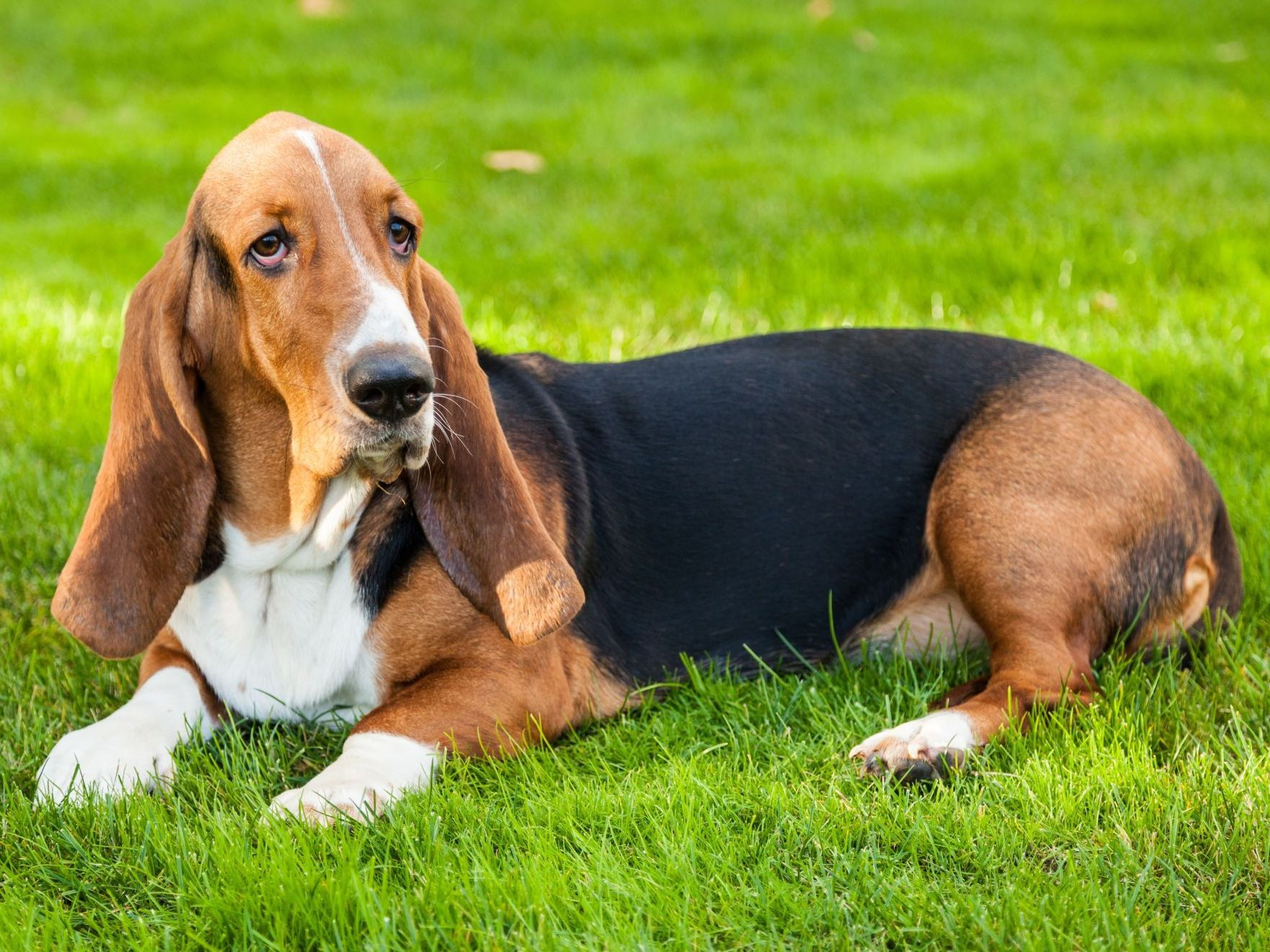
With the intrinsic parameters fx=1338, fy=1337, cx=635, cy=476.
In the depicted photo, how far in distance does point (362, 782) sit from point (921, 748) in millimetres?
1290

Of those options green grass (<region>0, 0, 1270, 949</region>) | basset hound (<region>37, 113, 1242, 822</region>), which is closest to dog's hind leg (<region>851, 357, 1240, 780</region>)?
basset hound (<region>37, 113, 1242, 822</region>)

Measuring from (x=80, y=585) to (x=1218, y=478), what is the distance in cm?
359

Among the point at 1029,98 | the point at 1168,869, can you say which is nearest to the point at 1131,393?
the point at 1168,869

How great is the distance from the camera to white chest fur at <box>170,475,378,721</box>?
3.31 metres

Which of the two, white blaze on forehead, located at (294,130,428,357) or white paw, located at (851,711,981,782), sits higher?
white blaze on forehead, located at (294,130,428,357)

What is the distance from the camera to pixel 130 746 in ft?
10.4

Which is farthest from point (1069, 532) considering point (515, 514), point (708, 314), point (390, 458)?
point (708, 314)

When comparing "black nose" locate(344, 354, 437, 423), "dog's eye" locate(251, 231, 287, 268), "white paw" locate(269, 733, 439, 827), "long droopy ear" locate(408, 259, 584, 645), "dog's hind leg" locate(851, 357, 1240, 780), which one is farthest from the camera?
"dog's hind leg" locate(851, 357, 1240, 780)

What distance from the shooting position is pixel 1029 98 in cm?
994

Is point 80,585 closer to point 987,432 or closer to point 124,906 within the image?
point 124,906

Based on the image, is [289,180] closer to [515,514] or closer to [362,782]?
[515,514]

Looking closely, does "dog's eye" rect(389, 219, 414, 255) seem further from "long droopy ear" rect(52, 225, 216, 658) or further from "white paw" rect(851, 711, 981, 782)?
"white paw" rect(851, 711, 981, 782)

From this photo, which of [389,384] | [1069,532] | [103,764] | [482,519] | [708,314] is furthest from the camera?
[708,314]

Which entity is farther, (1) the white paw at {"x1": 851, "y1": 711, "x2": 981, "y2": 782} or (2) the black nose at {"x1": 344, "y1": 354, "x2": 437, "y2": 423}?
(1) the white paw at {"x1": 851, "y1": 711, "x2": 981, "y2": 782}
